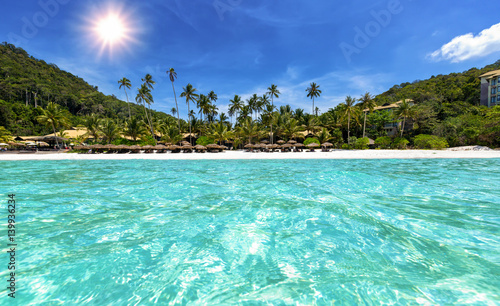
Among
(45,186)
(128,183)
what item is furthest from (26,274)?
(45,186)

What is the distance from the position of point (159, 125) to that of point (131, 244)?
4646 cm

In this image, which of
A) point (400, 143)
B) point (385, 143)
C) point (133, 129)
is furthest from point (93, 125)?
point (400, 143)

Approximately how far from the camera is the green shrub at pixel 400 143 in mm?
34812

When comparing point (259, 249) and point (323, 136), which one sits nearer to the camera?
point (259, 249)

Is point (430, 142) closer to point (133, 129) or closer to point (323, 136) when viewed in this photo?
point (323, 136)

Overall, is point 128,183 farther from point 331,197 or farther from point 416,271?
point 416,271

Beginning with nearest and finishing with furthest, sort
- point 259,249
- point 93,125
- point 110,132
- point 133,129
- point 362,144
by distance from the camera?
point 259,249 < point 110,132 < point 362,144 < point 133,129 < point 93,125

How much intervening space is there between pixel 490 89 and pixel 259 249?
70.5 metres

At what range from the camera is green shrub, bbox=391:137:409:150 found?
34.8 m

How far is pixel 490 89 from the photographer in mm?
45406

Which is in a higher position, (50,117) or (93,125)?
(50,117)

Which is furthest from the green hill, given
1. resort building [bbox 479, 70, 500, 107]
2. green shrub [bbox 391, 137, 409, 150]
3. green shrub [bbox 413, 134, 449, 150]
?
resort building [bbox 479, 70, 500, 107]

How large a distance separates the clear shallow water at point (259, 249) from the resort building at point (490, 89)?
60.0 m

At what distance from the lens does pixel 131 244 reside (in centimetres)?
421
